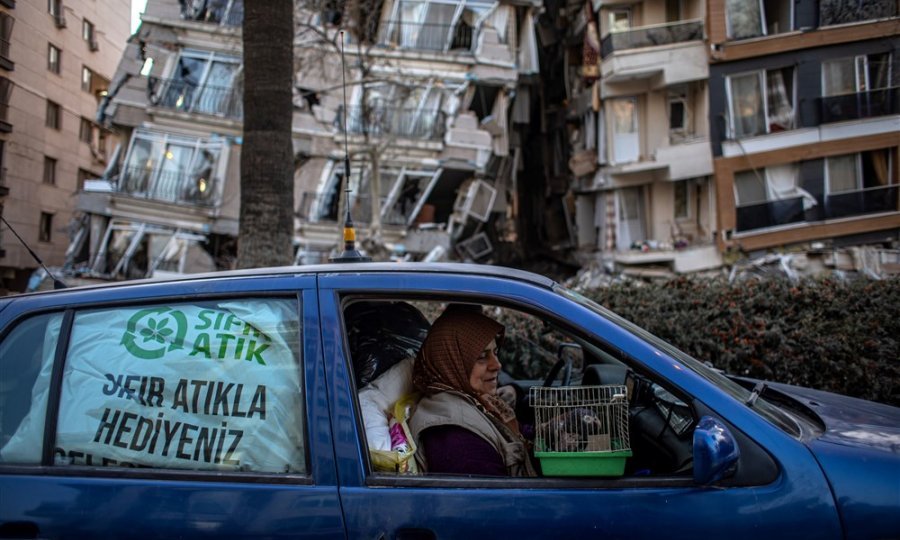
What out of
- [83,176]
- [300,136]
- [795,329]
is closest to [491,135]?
[300,136]

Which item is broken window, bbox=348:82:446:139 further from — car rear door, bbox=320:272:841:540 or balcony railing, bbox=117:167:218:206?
car rear door, bbox=320:272:841:540

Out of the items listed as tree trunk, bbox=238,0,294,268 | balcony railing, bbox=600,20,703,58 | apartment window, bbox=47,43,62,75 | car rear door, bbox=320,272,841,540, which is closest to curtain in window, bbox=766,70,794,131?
balcony railing, bbox=600,20,703,58

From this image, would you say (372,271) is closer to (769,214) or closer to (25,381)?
(25,381)

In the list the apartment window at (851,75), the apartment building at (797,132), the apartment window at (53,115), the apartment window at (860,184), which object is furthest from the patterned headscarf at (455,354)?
the apartment window at (860,184)

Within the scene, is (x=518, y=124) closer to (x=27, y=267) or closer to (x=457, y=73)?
(x=457, y=73)

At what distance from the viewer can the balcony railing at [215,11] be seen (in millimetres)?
23797

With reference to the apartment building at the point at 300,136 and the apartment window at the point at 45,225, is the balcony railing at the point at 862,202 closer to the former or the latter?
the apartment building at the point at 300,136

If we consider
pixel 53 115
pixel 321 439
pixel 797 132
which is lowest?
pixel 321 439

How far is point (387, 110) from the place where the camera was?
2409 cm

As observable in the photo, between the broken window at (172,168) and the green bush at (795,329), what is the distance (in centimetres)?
2041

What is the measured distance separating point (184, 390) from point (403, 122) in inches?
892

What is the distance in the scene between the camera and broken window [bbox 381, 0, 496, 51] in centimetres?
2467

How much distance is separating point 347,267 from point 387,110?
22.4 meters

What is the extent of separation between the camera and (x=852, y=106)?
20.9 meters
